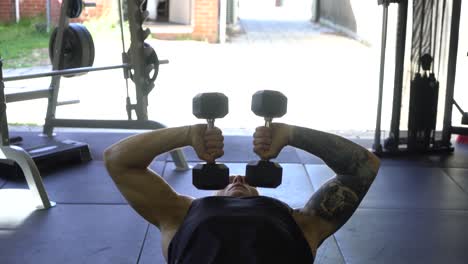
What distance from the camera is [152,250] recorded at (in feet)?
7.68

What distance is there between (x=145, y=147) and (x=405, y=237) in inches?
55.5

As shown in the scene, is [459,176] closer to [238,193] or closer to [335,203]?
[335,203]

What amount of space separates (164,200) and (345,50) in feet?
25.4

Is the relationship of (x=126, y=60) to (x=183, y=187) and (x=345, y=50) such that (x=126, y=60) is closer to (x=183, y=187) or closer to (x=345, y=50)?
(x=183, y=187)

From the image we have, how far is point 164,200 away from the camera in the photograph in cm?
155

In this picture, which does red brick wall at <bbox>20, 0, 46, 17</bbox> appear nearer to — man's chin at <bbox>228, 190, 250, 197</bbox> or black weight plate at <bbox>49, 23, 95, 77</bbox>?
black weight plate at <bbox>49, 23, 95, 77</bbox>

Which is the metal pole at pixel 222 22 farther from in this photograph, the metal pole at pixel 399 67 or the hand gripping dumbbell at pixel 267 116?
the hand gripping dumbbell at pixel 267 116

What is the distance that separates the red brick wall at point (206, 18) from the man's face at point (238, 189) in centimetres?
800

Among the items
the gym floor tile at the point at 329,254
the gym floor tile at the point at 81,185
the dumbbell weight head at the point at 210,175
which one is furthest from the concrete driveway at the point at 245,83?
the dumbbell weight head at the point at 210,175

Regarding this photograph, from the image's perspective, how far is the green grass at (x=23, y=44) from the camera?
272 inches

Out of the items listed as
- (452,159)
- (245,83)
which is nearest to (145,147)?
(452,159)

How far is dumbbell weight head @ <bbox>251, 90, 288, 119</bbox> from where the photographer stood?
1.40m

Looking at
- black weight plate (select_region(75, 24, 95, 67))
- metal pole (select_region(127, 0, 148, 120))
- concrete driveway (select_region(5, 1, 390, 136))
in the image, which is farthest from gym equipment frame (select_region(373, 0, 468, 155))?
black weight plate (select_region(75, 24, 95, 67))

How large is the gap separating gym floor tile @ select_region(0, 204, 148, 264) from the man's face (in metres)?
0.86
